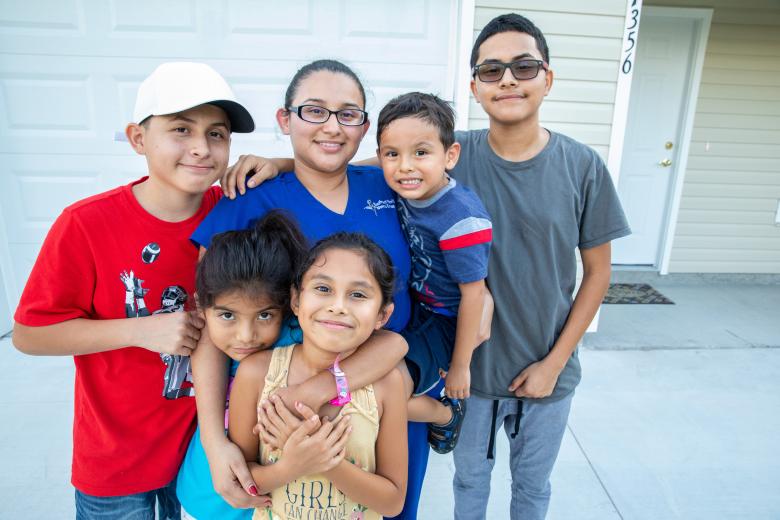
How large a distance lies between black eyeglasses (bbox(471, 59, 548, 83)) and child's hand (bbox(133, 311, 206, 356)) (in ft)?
3.47

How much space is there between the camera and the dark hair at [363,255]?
1.08 metres

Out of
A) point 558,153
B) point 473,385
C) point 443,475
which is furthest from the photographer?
point 443,475

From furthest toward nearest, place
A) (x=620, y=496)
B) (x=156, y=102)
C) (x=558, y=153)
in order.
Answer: (x=620, y=496) → (x=558, y=153) → (x=156, y=102)

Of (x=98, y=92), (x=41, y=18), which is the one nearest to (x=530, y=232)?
(x=98, y=92)

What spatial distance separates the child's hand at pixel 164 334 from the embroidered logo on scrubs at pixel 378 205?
555 mm

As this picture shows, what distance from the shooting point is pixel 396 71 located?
3.12 m

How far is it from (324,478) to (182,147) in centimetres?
86

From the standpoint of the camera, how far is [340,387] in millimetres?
1045

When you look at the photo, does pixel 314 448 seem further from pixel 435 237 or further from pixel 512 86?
pixel 512 86

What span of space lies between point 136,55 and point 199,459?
278 cm

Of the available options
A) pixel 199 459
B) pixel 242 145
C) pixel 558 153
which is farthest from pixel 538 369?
pixel 242 145

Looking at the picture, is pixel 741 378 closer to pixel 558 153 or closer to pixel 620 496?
pixel 620 496

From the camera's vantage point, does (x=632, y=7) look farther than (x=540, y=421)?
Yes

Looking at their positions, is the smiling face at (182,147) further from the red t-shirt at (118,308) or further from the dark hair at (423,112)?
the dark hair at (423,112)
